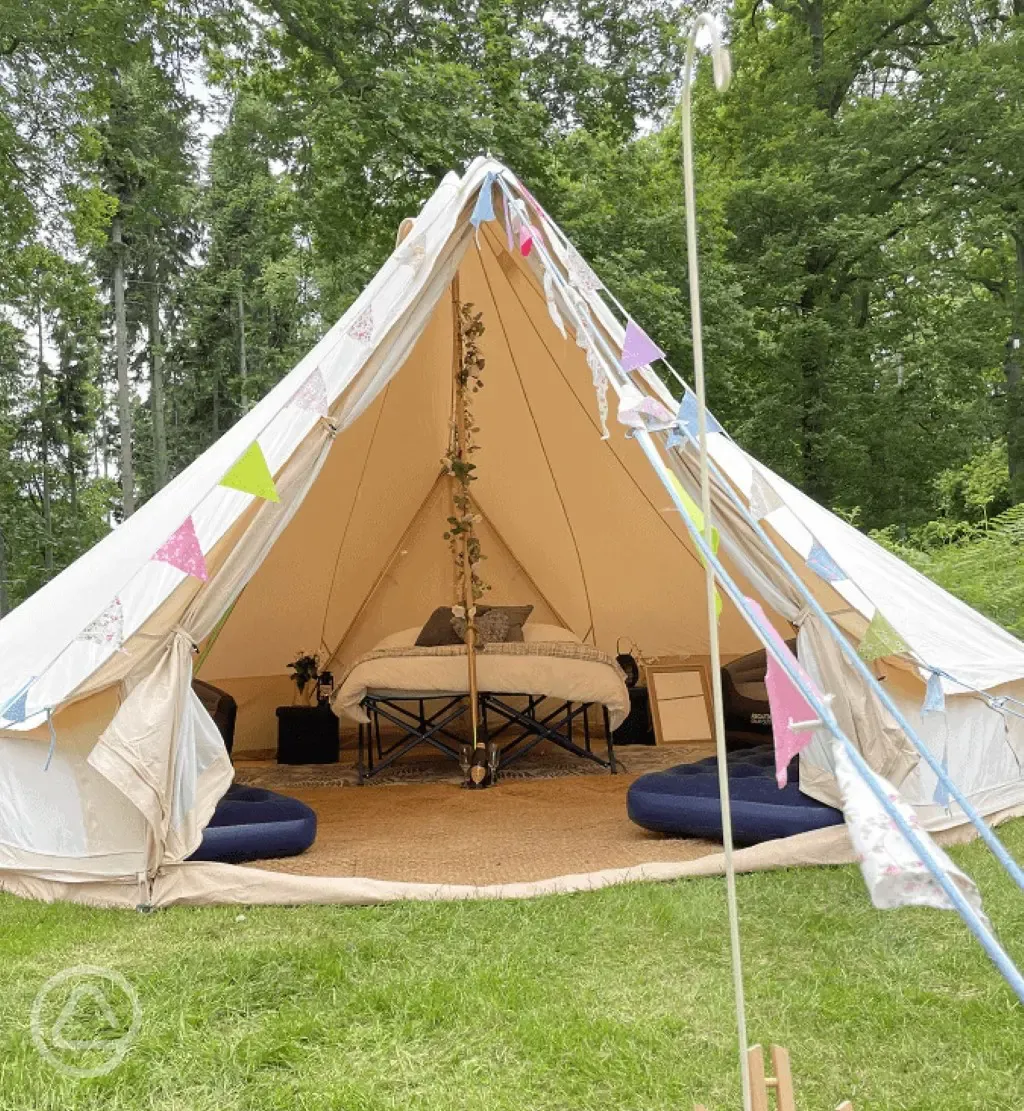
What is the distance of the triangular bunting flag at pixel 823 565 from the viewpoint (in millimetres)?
2959

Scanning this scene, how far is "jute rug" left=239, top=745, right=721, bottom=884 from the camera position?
341 cm

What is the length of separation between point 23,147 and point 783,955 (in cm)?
874

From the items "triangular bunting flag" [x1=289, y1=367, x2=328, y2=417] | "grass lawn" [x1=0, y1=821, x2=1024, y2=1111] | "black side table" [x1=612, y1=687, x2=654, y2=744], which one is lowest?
"black side table" [x1=612, y1=687, x2=654, y2=744]

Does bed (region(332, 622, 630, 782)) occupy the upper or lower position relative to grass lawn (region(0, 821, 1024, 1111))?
upper

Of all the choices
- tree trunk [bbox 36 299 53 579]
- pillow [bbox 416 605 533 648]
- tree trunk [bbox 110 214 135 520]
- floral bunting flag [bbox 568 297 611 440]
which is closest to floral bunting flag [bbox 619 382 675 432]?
floral bunting flag [bbox 568 297 611 440]

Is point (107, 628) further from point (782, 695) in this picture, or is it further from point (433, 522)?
point (433, 522)

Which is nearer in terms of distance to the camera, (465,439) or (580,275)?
(580,275)

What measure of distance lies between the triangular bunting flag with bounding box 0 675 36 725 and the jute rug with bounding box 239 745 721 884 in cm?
83

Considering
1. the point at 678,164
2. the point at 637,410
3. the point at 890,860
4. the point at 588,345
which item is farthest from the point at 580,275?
the point at 678,164

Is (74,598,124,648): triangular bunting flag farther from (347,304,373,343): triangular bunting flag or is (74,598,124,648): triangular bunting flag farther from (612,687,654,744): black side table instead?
(612,687,654,744): black side table

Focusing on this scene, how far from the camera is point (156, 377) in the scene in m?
17.2

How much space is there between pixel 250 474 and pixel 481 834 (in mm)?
1688

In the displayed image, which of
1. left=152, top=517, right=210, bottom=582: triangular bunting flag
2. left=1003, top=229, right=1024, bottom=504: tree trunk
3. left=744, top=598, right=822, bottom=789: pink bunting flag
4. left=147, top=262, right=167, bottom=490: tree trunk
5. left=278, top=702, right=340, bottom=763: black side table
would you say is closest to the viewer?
left=744, top=598, right=822, bottom=789: pink bunting flag

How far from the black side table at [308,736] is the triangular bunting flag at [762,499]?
318 cm
